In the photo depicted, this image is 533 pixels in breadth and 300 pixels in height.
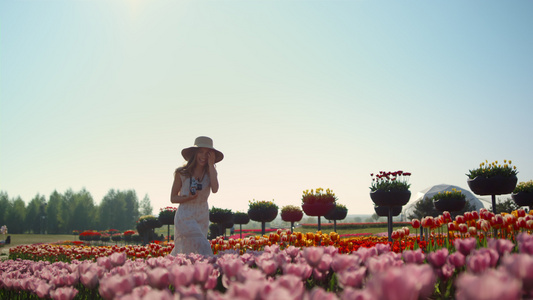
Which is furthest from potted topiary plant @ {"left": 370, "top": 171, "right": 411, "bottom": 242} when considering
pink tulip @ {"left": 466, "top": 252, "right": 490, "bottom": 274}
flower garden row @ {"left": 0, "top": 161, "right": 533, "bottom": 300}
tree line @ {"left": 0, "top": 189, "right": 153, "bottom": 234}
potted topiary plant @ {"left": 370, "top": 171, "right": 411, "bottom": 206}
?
tree line @ {"left": 0, "top": 189, "right": 153, "bottom": 234}

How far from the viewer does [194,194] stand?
599cm

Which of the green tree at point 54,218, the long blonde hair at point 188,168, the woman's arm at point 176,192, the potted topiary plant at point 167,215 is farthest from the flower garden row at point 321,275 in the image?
the green tree at point 54,218

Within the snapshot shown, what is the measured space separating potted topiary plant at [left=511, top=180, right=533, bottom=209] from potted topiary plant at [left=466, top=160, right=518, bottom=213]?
280 centimetres

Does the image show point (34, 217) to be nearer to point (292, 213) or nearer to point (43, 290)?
point (292, 213)

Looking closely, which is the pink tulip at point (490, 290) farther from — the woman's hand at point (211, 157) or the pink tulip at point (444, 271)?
the woman's hand at point (211, 157)

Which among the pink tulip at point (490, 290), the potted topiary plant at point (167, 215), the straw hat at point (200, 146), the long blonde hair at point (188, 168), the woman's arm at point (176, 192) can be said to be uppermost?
the straw hat at point (200, 146)

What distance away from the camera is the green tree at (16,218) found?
72250 millimetres

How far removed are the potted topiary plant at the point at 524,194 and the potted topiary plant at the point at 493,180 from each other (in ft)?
9.18

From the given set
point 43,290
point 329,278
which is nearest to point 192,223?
point 43,290

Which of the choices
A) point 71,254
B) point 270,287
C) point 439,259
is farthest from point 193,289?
point 71,254

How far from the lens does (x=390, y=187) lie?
9.46 meters

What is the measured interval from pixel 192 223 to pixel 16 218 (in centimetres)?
8624

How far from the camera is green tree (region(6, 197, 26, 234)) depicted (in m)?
72.2

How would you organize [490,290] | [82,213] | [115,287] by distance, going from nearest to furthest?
1. [490,290]
2. [115,287]
3. [82,213]
